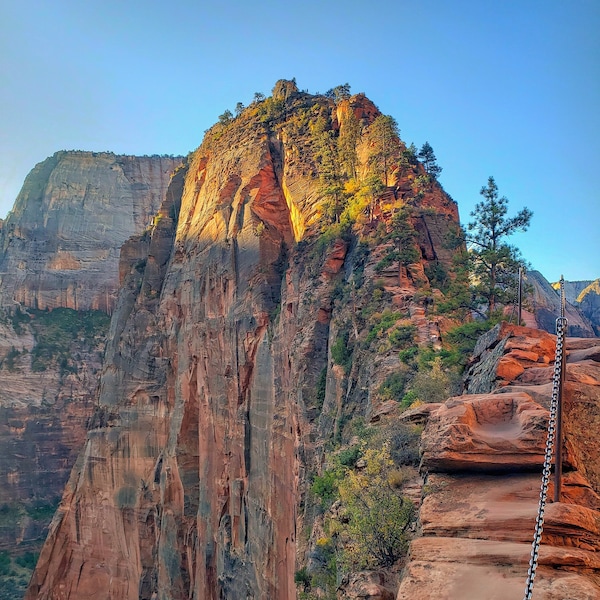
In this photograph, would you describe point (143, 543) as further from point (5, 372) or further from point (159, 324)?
point (5, 372)

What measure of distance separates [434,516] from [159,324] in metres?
40.4

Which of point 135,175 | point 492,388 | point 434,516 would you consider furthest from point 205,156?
point 135,175

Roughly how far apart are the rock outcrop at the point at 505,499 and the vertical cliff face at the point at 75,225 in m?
89.6

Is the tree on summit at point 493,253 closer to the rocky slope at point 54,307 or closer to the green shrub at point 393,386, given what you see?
the green shrub at point 393,386

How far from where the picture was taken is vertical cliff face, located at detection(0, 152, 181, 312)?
9356cm

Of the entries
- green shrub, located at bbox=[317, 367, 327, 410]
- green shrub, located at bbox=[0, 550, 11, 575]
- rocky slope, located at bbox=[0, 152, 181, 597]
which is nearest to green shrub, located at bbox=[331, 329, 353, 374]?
green shrub, located at bbox=[317, 367, 327, 410]

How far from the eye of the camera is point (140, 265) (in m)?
53.8

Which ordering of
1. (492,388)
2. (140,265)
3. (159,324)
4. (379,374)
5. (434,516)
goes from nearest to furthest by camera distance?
1. (434,516)
2. (492,388)
3. (379,374)
4. (159,324)
5. (140,265)

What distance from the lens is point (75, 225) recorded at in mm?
99062

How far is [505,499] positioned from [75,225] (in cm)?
10122

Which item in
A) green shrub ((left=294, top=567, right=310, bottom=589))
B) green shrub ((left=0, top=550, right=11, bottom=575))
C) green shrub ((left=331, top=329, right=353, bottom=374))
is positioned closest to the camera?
green shrub ((left=294, top=567, right=310, bottom=589))

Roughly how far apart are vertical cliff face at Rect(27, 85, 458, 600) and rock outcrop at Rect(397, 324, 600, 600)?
29.7 feet

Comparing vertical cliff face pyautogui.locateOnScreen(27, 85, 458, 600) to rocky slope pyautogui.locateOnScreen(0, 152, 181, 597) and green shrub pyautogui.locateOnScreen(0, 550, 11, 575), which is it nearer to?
green shrub pyautogui.locateOnScreen(0, 550, 11, 575)

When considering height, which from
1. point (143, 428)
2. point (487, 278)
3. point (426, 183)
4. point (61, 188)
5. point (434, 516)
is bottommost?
point (143, 428)
